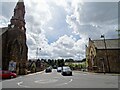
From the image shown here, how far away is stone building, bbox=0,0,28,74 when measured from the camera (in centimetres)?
5075

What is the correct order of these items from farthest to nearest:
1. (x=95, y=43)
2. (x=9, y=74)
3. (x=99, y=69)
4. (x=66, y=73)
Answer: (x=95, y=43), (x=99, y=69), (x=66, y=73), (x=9, y=74)

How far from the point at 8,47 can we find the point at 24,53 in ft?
16.0

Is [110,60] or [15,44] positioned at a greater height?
[15,44]

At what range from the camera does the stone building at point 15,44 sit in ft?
167

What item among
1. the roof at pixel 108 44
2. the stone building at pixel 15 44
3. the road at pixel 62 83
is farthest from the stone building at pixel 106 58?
the road at pixel 62 83

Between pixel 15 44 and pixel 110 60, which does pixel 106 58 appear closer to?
pixel 110 60

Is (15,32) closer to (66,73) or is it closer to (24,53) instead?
(24,53)

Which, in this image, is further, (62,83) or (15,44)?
(15,44)

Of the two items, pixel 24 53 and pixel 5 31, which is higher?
pixel 5 31

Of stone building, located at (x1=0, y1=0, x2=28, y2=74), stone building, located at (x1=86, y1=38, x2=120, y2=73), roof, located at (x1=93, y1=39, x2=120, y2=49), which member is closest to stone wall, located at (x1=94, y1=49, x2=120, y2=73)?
stone building, located at (x1=86, y1=38, x2=120, y2=73)

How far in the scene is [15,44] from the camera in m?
51.5

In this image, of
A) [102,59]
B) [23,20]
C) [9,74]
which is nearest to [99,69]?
[102,59]

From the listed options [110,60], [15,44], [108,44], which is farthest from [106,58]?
[15,44]

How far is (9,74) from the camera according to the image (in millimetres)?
35531
